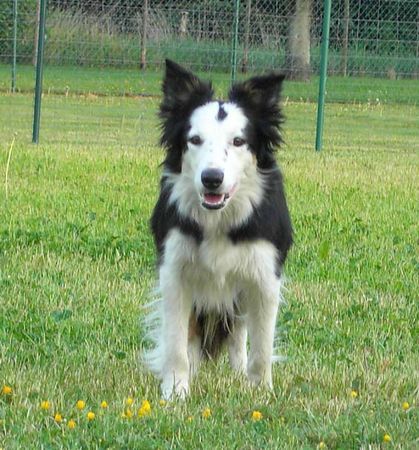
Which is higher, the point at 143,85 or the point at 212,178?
the point at 143,85

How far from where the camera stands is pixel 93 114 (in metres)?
20.4

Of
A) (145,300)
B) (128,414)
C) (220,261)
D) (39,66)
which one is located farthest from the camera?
(39,66)

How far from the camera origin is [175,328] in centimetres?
529

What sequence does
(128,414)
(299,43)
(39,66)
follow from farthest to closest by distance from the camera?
(299,43), (39,66), (128,414)

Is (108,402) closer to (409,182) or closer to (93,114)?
(409,182)

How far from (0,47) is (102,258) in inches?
536

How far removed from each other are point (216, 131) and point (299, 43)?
13.4 m

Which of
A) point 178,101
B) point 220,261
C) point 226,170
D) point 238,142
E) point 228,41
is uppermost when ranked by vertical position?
point 228,41

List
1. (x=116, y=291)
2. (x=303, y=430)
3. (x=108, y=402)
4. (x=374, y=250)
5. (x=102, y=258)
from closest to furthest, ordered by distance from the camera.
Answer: (x=303, y=430), (x=108, y=402), (x=116, y=291), (x=102, y=258), (x=374, y=250)

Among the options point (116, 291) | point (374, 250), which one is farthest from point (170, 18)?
point (116, 291)

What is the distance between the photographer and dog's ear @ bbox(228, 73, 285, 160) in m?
5.32

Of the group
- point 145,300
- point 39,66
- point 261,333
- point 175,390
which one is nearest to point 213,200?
point 261,333

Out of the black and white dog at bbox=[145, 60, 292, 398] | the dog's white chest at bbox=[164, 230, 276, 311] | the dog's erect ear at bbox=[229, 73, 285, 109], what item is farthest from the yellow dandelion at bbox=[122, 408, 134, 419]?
the dog's erect ear at bbox=[229, 73, 285, 109]

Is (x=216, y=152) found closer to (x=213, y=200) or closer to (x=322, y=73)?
(x=213, y=200)
